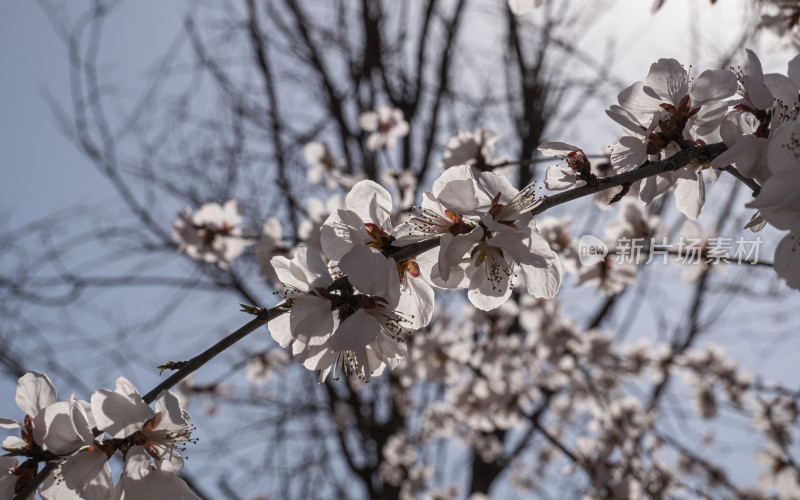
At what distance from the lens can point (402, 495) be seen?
18.0 feet

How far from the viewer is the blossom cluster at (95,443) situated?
112cm

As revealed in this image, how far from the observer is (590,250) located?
254 centimetres

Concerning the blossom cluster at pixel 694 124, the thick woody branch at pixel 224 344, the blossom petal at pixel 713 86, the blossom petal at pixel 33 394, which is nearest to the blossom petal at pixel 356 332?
the thick woody branch at pixel 224 344

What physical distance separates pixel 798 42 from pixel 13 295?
4687mm

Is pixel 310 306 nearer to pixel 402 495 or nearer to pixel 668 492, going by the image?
pixel 668 492

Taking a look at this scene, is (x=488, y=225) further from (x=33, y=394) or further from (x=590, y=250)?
(x=590, y=250)

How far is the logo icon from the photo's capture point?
2.46m

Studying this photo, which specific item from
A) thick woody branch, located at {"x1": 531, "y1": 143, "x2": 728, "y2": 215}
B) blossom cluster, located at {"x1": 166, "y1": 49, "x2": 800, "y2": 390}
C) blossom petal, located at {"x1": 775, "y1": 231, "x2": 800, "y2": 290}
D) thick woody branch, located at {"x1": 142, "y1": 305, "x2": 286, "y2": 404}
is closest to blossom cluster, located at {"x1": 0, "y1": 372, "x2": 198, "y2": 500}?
thick woody branch, located at {"x1": 142, "y1": 305, "x2": 286, "y2": 404}

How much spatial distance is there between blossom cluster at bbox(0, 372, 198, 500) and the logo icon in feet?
5.95

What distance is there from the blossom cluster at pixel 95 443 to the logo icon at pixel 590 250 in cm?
181

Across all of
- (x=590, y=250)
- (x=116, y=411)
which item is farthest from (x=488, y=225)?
(x=590, y=250)

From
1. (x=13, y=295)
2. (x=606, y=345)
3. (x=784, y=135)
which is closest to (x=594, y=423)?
(x=606, y=345)

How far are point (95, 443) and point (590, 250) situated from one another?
2.04 m

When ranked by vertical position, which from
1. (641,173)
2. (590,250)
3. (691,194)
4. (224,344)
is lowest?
(224,344)
